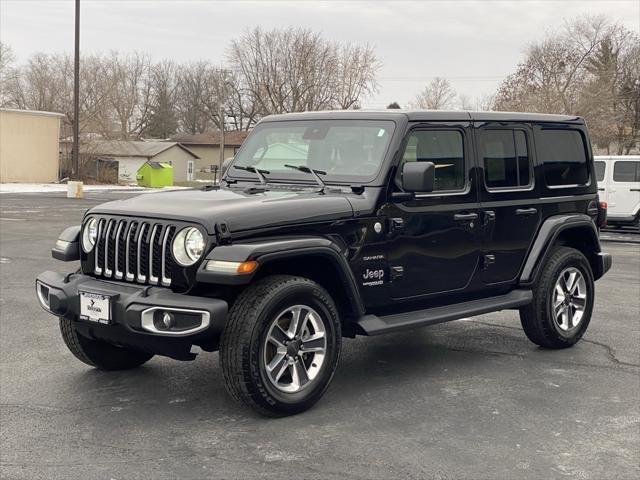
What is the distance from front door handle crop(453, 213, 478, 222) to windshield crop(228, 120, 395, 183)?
0.76 m

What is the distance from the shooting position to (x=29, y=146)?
42188 millimetres

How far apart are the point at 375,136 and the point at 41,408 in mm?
2845

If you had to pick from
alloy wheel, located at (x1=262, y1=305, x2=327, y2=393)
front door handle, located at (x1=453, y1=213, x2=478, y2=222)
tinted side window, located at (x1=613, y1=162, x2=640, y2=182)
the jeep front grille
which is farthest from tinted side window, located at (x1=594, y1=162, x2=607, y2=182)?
the jeep front grille

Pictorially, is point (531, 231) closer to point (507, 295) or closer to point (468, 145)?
point (507, 295)

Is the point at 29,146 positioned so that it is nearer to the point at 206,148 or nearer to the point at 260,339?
the point at 206,148

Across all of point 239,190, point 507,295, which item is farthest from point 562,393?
point 239,190

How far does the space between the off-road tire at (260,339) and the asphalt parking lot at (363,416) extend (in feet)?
0.42

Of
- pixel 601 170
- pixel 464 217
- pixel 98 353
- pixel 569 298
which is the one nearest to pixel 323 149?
pixel 464 217

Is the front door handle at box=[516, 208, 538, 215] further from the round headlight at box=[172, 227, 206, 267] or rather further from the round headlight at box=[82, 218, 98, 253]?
the round headlight at box=[82, 218, 98, 253]

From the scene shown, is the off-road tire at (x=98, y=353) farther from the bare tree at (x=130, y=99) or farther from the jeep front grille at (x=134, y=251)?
the bare tree at (x=130, y=99)

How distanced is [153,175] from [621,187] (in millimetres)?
34394

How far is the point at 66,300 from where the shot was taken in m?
4.87

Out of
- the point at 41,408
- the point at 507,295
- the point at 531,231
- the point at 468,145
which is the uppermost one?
the point at 468,145

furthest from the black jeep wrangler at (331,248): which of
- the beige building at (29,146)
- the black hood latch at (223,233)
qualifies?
the beige building at (29,146)
